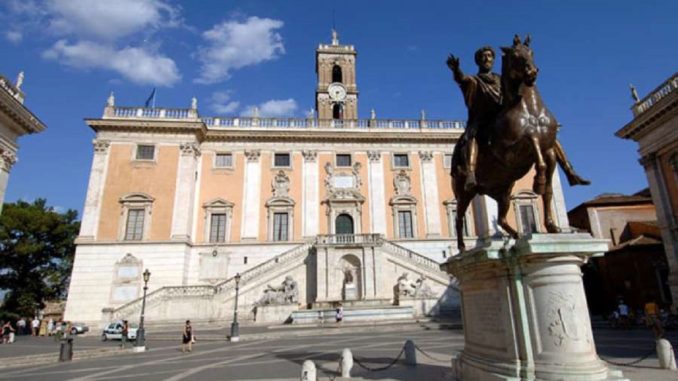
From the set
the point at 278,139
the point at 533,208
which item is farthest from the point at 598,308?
the point at 278,139

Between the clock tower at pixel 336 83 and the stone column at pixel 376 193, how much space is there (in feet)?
30.7

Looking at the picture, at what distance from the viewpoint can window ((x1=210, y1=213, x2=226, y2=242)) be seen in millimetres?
26047

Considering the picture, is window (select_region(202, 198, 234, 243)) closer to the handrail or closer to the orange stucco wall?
the orange stucco wall

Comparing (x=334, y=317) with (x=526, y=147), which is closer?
(x=526, y=147)

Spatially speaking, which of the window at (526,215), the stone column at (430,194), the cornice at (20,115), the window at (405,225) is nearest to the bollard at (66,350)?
the cornice at (20,115)

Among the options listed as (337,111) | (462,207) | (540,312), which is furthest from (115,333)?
(337,111)

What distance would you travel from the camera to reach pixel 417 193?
2866 cm

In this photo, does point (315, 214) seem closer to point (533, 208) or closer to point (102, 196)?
point (102, 196)

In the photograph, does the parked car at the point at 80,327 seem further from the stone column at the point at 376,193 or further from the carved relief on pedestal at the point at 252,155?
the stone column at the point at 376,193

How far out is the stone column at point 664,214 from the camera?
1989 cm

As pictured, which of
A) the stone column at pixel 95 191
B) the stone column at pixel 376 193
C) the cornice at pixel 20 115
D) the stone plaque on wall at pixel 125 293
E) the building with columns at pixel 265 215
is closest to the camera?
the cornice at pixel 20 115

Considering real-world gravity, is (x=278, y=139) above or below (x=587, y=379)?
above

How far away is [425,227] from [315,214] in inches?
323

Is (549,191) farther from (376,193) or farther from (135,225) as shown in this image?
(135,225)
